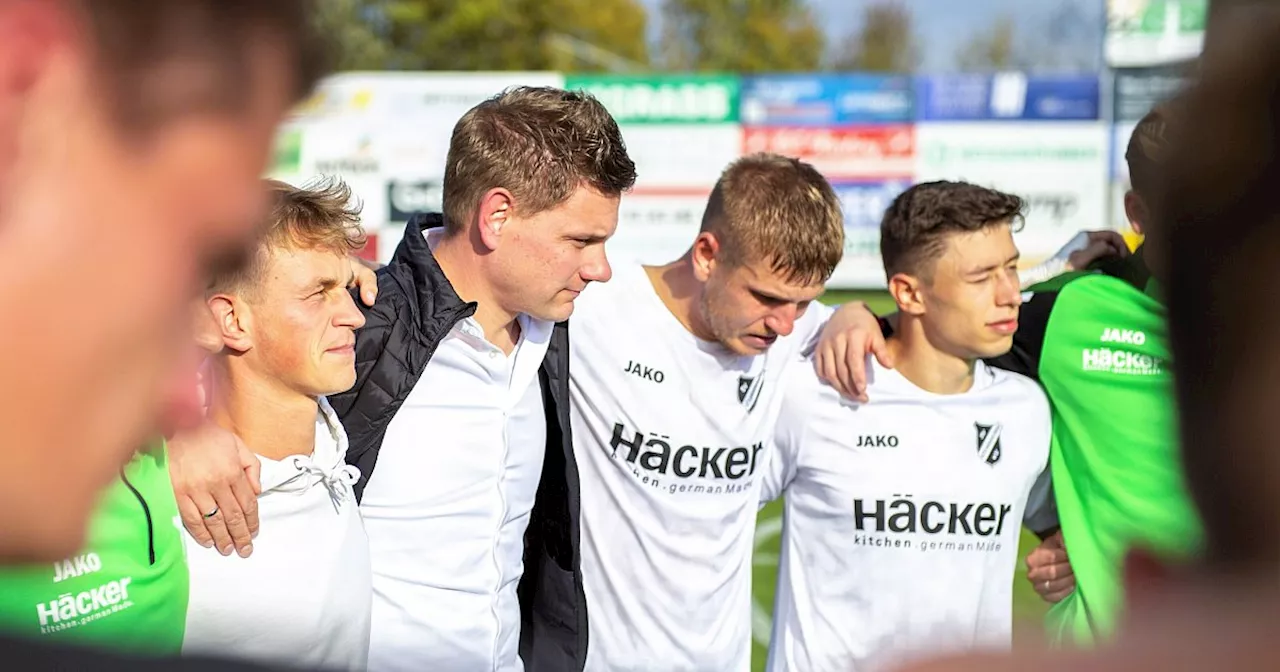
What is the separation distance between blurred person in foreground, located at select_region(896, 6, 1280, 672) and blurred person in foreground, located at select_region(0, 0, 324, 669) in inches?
11.5

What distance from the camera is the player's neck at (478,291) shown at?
11.2 feet

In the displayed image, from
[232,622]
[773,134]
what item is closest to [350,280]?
[232,622]

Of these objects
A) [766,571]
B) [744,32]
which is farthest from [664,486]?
[744,32]

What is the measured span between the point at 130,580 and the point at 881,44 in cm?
4644

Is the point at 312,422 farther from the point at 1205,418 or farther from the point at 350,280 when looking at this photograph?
the point at 1205,418

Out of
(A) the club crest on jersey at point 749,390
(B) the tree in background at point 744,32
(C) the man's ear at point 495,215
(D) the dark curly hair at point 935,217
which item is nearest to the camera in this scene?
(C) the man's ear at point 495,215

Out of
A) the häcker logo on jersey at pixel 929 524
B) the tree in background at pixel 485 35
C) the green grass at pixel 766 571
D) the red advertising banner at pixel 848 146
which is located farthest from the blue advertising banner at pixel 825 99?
the tree in background at pixel 485 35

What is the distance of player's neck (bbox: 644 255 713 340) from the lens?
389 centimetres

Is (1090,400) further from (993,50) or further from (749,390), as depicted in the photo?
(993,50)

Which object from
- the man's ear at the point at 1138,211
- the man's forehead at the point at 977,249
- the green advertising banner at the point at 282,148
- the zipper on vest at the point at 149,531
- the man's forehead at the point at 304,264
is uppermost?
the green advertising banner at the point at 282,148

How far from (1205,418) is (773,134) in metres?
20.0

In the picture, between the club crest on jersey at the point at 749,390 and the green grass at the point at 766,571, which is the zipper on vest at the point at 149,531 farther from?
the green grass at the point at 766,571

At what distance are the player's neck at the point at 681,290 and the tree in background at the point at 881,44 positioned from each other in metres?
43.2

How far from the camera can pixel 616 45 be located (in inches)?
1752
